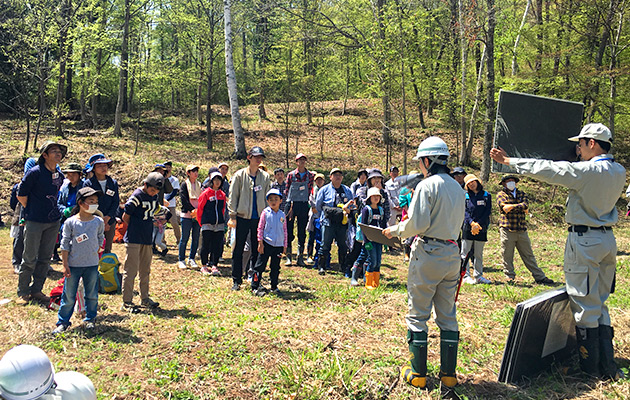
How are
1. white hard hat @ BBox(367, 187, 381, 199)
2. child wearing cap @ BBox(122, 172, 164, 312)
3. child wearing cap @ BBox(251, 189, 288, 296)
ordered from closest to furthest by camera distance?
child wearing cap @ BBox(122, 172, 164, 312) → child wearing cap @ BBox(251, 189, 288, 296) → white hard hat @ BBox(367, 187, 381, 199)

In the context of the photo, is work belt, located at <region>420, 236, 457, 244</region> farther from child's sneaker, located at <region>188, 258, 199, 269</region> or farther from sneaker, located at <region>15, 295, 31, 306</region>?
child's sneaker, located at <region>188, 258, 199, 269</region>

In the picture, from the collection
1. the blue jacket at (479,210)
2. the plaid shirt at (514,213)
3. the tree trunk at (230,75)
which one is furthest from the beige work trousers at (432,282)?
the tree trunk at (230,75)

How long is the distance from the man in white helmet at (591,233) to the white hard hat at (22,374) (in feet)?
14.0

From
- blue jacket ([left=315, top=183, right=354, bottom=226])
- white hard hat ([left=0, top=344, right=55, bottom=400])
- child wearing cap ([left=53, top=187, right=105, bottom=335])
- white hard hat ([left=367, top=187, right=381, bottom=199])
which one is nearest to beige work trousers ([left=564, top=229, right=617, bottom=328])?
white hard hat ([left=367, top=187, right=381, bottom=199])

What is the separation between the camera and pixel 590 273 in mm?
4395

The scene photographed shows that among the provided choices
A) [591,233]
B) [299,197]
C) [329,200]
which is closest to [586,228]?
[591,233]

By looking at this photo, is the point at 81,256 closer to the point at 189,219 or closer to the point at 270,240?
the point at 270,240

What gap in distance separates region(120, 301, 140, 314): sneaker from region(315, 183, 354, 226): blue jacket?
4243mm

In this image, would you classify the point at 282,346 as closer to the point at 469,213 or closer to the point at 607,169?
the point at 607,169

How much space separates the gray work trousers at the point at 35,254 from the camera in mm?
6379

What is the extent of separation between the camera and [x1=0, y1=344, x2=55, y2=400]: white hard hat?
2266 millimetres

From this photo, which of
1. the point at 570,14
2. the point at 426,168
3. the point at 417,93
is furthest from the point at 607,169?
the point at 570,14

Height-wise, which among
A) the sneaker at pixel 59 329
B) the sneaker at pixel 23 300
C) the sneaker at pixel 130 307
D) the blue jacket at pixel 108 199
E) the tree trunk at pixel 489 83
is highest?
the tree trunk at pixel 489 83

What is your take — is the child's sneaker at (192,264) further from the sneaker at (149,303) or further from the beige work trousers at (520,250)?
the beige work trousers at (520,250)
